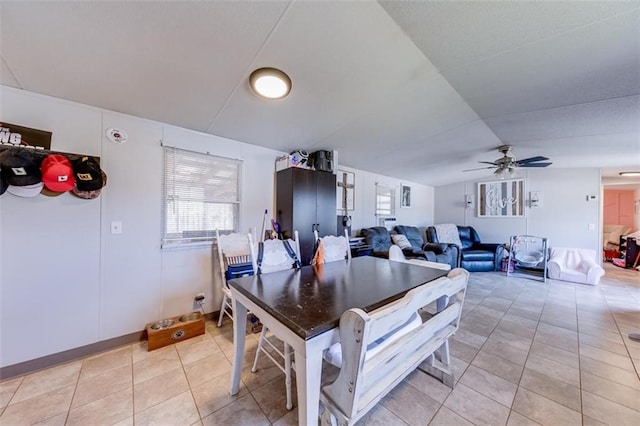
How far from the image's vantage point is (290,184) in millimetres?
3068

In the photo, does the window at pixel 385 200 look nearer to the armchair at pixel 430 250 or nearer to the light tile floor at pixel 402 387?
the armchair at pixel 430 250

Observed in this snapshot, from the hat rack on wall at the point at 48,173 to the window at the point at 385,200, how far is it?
4627 mm

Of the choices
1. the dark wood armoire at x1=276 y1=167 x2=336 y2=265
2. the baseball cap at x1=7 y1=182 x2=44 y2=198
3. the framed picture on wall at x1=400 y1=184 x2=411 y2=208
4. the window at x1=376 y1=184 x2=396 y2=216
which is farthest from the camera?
the framed picture on wall at x1=400 y1=184 x2=411 y2=208

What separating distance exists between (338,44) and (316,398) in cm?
210

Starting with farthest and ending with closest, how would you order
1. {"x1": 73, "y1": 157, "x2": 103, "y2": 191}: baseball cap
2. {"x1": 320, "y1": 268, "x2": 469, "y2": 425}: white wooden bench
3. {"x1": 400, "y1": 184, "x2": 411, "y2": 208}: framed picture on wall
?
{"x1": 400, "y1": 184, "x2": 411, "y2": 208}: framed picture on wall < {"x1": 73, "y1": 157, "x2": 103, "y2": 191}: baseball cap < {"x1": 320, "y1": 268, "x2": 469, "y2": 425}: white wooden bench

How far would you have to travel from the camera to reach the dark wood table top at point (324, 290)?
3.38ft

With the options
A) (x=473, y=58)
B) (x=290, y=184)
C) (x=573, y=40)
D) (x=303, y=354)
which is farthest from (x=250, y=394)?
(x=573, y=40)

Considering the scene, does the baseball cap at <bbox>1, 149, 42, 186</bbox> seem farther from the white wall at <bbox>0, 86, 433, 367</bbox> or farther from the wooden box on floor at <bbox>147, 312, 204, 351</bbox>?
the wooden box on floor at <bbox>147, 312, 204, 351</bbox>

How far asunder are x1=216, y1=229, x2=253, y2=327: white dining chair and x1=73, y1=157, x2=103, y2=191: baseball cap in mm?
1157

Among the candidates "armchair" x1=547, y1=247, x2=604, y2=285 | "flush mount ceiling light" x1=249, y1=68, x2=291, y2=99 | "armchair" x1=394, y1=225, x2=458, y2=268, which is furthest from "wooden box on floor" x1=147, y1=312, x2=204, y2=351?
"armchair" x1=547, y1=247, x2=604, y2=285

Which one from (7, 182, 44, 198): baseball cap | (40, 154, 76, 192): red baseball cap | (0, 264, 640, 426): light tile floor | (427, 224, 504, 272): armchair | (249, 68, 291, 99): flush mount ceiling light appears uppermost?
(249, 68, 291, 99): flush mount ceiling light

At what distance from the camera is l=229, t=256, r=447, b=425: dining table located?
3.14 feet

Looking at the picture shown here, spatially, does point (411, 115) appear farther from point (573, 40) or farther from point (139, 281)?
point (139, 281)

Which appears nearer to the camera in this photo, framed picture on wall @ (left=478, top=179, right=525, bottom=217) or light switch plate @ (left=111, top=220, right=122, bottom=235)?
light switch plate @ (left=111, top=220, right=122, bottom=235)
